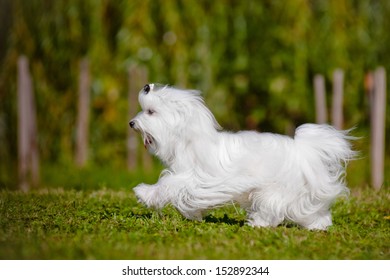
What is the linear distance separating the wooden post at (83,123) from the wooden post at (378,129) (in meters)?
5.99

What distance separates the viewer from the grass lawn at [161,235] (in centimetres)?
633

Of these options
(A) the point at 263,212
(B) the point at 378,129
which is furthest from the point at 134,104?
(A) the point at 263,212

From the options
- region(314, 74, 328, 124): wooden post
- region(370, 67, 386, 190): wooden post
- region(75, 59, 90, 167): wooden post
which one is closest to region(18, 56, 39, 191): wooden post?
region(75, 59, 90, 167): wooden post

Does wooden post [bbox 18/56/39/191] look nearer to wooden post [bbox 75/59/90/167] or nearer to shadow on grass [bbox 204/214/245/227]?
wooden post [bbox 75/59/90/167]

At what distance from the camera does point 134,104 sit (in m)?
16.5

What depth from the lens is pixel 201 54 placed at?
16.0m

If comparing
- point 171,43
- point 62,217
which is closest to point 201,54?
point 171,43

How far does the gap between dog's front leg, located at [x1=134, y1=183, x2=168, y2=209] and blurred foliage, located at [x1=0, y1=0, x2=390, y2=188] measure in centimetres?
834

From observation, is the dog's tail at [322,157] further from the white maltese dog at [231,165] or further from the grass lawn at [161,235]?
the grass lawn at [161,235]

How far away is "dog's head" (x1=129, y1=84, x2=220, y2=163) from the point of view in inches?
290

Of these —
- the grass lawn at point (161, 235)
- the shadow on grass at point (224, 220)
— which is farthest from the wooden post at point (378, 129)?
the shadow on grass at point (224, 220)

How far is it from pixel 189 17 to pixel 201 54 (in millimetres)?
796

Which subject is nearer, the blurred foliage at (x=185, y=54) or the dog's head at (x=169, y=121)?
the dog's head at (x=169, y=121)

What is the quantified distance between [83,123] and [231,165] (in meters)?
9.70
